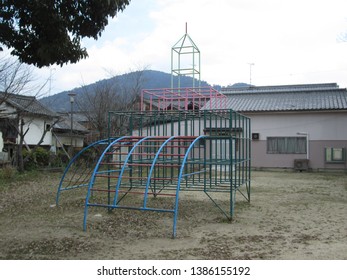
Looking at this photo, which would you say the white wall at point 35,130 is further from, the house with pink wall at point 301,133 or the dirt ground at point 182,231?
the house with pink wall at point 301,133

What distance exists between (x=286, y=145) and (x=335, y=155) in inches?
79.5

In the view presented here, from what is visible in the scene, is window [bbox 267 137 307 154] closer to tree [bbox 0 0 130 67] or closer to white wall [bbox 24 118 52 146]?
white wall [bbox 24 118 52 146]

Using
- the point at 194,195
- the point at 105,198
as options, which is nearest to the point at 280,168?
the point at 194,195

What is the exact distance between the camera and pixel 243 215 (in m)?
6.03

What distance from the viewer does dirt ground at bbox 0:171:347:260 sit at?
154 inches

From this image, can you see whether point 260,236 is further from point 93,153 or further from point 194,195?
point 93,153

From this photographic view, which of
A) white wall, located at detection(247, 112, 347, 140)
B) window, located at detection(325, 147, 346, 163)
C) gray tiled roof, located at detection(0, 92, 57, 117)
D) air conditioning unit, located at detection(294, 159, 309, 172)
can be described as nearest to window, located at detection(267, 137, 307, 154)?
white wall, located at detection(247, 112, 347, 140)

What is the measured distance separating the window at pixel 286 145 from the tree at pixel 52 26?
13107mm

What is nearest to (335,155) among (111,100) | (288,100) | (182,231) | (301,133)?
(301,133)

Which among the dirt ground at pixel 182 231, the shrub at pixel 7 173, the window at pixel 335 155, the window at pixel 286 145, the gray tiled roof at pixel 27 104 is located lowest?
the dirt ground at pixel 182 231

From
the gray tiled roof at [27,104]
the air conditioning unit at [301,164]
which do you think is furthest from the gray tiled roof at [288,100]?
the gray tiled roof at [27,104]

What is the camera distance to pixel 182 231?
4.91m

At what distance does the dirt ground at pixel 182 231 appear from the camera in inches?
154

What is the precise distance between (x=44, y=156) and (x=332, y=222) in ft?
35.7
